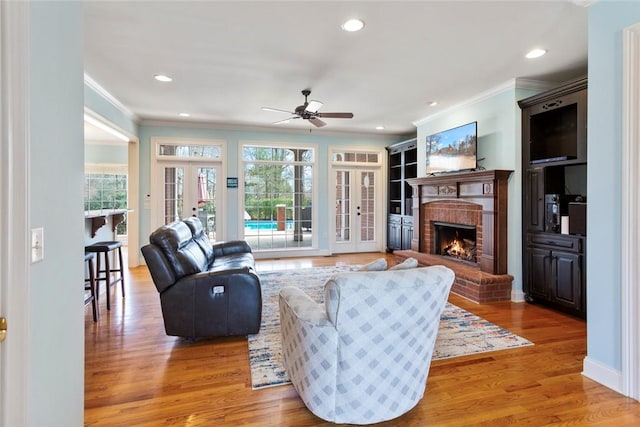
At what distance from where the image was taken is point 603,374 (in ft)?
7.27

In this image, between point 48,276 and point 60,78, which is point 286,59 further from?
point 48,276

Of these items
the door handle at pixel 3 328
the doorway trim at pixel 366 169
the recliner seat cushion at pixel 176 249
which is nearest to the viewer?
the door handle at pixel 3 328

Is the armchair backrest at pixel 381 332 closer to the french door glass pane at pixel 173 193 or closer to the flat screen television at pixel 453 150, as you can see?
the flat screen television at pixel 453 150

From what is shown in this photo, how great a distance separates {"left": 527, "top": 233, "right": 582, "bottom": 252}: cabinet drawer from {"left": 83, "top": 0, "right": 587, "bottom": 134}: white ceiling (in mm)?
1883

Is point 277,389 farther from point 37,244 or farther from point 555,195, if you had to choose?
point 555,195

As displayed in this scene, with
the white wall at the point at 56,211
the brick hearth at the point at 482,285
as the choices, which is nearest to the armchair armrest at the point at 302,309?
the white wall at the point at 56,211

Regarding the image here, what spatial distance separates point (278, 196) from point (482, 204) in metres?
4.00

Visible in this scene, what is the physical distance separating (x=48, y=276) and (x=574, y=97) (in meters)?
4.52

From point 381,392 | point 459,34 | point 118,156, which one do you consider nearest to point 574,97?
point 459,34

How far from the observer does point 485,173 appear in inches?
165

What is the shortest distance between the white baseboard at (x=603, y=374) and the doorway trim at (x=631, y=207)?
0.17 ft

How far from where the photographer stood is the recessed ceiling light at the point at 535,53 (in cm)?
325

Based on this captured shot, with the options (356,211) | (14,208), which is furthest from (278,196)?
(14,208)

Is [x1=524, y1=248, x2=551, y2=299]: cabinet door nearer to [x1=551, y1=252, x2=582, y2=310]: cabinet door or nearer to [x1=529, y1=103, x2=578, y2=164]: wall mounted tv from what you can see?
[x1=551, y1=252, x2=582, y2=310]: cabinet door
